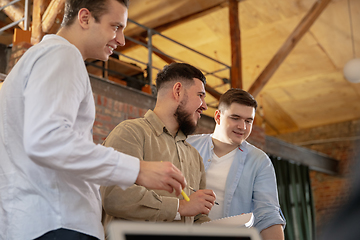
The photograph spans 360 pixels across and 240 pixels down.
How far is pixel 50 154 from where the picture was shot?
1.00 m

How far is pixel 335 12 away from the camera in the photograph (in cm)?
710

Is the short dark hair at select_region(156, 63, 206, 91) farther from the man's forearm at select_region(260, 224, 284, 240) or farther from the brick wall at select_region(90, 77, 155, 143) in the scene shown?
the brick wall at select_region(90, 77, 155, 143)

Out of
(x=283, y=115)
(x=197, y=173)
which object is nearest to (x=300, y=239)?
(x=283, y=115)

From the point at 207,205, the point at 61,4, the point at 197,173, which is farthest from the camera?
the point at 61,4

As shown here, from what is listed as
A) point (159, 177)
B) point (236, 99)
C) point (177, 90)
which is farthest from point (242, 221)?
point (236, 99)

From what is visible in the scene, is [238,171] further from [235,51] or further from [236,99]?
[235,51]

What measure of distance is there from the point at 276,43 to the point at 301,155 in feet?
7.22

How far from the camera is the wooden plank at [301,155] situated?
23.4ft

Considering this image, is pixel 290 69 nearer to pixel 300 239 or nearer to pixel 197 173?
pixel 300 239

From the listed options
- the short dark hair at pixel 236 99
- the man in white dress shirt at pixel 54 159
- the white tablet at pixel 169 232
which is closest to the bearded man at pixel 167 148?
the man in white dress shirt at pixel 54 159

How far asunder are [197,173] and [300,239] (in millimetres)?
6811

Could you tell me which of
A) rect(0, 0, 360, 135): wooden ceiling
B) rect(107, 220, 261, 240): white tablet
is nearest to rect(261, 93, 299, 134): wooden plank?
rect(0, 0, 360, 135): wooden ceiling

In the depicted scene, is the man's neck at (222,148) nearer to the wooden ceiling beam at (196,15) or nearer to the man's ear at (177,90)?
the man's ear at (177,90)

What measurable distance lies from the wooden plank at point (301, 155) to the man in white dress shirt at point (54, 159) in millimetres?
5956
